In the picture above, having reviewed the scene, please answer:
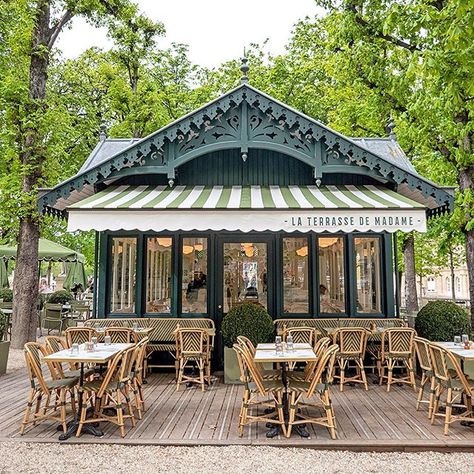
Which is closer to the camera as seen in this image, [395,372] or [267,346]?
[267,346]

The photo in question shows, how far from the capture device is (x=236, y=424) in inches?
244

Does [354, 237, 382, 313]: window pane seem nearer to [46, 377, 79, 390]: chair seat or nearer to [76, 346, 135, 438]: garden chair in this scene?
[76, 346, 135, 438]: garden chair

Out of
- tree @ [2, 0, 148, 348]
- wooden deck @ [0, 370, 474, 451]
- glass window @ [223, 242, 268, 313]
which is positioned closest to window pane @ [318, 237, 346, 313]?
glass window @ [223, 242, 268, 313]

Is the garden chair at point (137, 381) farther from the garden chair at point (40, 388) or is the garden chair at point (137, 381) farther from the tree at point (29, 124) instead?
the tree at point (29, 124)

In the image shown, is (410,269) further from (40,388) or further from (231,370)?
(40,388)

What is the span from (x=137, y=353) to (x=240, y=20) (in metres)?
19.8

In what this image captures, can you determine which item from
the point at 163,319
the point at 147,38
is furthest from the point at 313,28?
the point at 163,319

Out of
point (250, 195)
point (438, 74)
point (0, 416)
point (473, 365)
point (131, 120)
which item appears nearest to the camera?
point (0, 416)

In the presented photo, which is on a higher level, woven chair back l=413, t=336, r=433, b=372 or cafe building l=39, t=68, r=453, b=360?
cafe building l=39, t=68, r=453, b=360

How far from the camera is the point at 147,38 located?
59.9 ft

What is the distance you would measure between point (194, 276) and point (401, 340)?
4.34 metres

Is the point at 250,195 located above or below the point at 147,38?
below

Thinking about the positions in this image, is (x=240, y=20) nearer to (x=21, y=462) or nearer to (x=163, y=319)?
(x=163, y=319)

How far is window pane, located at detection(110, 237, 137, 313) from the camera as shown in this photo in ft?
32.9
